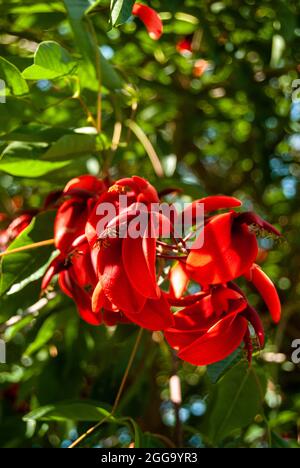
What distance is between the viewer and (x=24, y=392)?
1.52 metres

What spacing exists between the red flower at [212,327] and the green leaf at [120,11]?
318 millimetres

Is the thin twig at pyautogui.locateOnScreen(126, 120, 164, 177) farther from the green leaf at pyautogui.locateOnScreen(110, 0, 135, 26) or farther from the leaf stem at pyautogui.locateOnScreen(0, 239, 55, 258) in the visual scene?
the green leaf at pyautogui.locateOnScreen(110, 0, 135, 26)

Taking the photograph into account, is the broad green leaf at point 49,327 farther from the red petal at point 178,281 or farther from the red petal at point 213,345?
the red petal at point 213,345

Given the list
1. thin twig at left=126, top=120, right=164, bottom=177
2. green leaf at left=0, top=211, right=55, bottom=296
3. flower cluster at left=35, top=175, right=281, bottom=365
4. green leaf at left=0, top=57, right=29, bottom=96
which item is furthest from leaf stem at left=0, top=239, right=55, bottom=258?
thin twig at left=126, top=120, right=164, bottom=177

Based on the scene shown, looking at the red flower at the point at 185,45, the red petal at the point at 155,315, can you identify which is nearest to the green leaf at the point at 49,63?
the red petal at the point at 155,315

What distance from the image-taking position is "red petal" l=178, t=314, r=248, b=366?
790 mm

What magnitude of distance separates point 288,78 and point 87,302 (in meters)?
1.09

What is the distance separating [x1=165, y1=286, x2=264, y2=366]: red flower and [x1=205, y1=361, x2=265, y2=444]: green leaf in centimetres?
31

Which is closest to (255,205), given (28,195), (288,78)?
(288,78)

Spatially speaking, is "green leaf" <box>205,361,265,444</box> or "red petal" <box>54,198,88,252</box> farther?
"green leaf" <box>205,361,265,444</box>

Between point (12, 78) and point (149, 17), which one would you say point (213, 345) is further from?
point (149, 17)

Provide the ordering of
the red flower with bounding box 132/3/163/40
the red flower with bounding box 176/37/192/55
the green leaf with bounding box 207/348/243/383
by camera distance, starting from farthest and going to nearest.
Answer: the red flower with bounding box 176/37/192/55
the red flower with bounding box 132/3/163/40
the green leaf with bounding box 207/348/243/383
